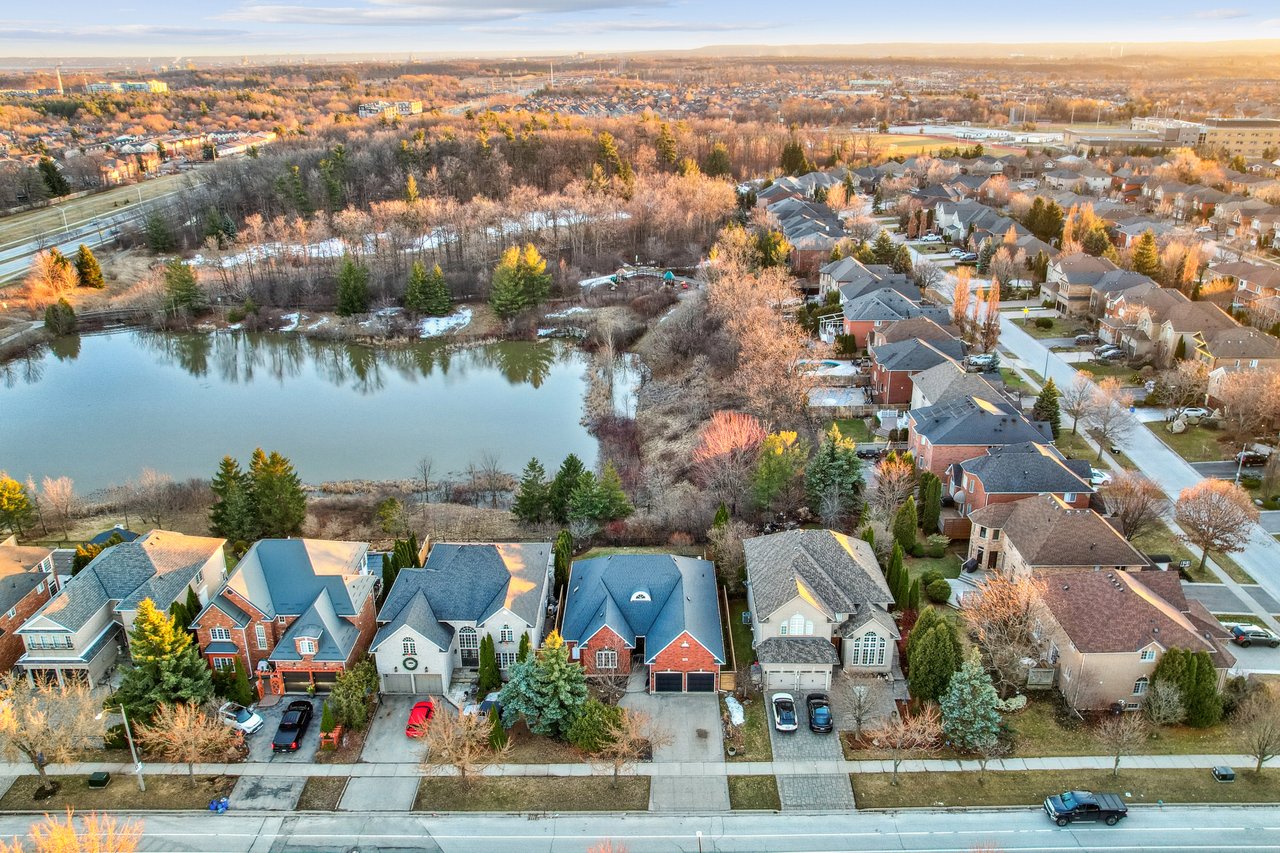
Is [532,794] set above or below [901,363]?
below

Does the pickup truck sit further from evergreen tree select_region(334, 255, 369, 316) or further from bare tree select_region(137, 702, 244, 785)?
evergreen tree select_region(334, 255, 369, 316)

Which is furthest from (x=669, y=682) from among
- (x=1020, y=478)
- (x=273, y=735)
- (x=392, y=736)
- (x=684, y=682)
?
(x=1020, y=478)

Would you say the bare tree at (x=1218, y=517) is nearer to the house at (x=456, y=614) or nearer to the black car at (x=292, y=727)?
the house at (x=456, y=614)

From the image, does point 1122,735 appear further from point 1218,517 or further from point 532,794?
point 532,794

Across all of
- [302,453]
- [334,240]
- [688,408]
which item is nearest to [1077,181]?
[688,408]

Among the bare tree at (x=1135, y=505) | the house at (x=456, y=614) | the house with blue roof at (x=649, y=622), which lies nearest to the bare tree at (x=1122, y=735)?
the bare tree at (x=1135, y=505)
